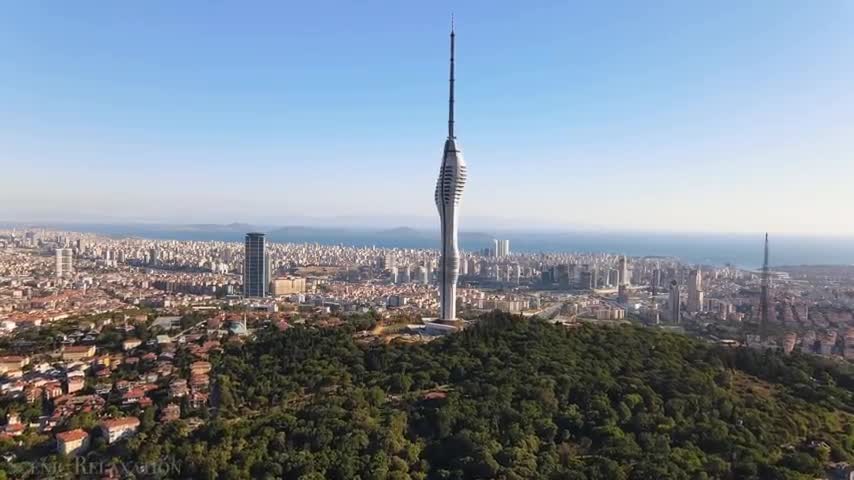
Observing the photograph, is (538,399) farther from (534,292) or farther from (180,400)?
(534,292)

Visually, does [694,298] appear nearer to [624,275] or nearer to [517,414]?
[624,275]

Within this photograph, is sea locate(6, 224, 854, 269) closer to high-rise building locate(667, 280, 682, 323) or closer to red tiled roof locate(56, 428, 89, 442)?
high-rise building locate(667, 280, 682, 323)

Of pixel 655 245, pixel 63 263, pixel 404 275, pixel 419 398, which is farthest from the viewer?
pixel 655 245

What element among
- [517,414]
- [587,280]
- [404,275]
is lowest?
[404,275]

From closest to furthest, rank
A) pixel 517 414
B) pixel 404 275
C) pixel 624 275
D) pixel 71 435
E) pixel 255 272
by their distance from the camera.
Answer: pixel 71 435 → pixel 517 414 → pixel 255 272 → pixel 624 275 → pixel 404 275

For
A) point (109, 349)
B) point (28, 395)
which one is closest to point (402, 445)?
point (28, 395)

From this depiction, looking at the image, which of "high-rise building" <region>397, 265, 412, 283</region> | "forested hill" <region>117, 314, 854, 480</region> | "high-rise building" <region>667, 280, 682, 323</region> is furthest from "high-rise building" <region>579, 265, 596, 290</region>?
"forested hill" <region>117, 314, 854, 480</region>

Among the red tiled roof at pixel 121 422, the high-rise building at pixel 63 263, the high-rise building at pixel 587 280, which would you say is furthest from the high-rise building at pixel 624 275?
the red tiled roof at pixel 121 422

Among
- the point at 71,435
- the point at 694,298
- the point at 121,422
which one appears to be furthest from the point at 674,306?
the point at 71,435

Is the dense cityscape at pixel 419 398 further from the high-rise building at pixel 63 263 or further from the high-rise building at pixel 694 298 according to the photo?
the high-rise building at pixel 63 263
